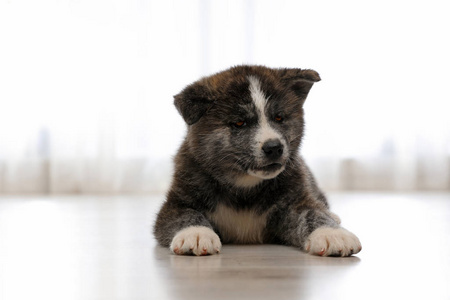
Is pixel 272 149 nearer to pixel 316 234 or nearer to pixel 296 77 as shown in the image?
pixel 316 234

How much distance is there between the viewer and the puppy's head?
2.31m

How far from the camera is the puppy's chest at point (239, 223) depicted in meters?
2.47

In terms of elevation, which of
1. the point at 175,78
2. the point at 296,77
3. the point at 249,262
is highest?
the point at 175,78

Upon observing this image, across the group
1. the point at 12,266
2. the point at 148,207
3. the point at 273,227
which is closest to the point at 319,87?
the point at 148,207

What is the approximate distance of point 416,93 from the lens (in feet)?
20.2

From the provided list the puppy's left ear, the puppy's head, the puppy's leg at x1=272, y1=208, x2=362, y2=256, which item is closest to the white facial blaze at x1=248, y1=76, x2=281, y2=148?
the puppy's head

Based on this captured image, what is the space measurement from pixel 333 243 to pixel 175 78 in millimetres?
4234

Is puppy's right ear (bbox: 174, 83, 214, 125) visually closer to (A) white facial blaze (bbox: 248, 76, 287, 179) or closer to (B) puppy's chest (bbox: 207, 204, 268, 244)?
(A) white facial blaze (bbox: 248, 76, 287, 179)

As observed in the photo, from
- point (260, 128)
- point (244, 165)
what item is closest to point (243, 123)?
point (260, 128)

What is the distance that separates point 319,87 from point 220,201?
12.7 feet

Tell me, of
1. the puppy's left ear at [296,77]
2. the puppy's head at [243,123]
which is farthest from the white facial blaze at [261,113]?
the puppy's left ear at [296,77]

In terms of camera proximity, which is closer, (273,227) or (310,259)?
(310,259)

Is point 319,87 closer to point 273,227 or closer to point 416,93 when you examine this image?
point 416,93

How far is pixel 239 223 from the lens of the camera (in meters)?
2.49
